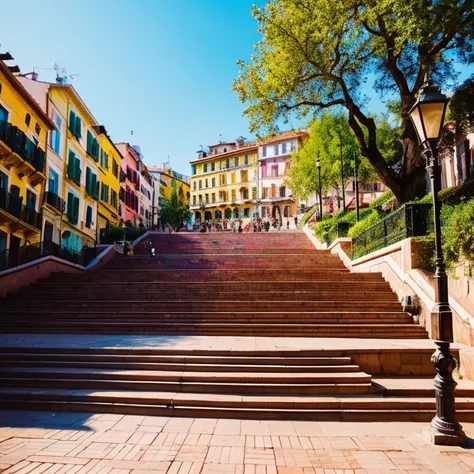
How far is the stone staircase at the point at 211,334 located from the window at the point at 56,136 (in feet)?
39.0

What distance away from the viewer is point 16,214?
19.0m

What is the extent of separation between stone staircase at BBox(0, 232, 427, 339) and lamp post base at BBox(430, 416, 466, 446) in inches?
170

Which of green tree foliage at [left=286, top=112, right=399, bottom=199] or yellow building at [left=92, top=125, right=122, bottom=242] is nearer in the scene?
yellow building at [left=92, top=125, right=122, bottom=242]

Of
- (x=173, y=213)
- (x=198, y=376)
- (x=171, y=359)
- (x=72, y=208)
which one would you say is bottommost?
(x=198, y=376)

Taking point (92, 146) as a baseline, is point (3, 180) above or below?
below

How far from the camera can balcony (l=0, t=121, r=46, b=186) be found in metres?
18.0

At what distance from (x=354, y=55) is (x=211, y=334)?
40.8 ft

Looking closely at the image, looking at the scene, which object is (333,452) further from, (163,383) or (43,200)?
(43,200)

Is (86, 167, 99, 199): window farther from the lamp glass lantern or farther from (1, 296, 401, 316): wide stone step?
the lamp glass lantern

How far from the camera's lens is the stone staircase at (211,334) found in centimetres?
581

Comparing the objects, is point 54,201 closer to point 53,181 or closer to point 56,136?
point 53,181

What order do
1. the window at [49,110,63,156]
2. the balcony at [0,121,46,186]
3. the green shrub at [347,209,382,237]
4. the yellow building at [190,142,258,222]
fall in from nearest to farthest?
the green shrub at [347,209,382,237] < the balcony at [0,121,46,186] < the window at [49,110,63,156] < the yellow building at [190,142,258,222]

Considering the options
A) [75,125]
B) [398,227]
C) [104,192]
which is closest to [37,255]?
[398,227]


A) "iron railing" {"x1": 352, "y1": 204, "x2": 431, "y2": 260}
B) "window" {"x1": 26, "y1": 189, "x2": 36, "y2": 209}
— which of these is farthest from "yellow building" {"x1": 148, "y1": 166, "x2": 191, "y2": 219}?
"iron railing" {"x1": 352, "y1": 204, "x2": 431, "y2": 260}
